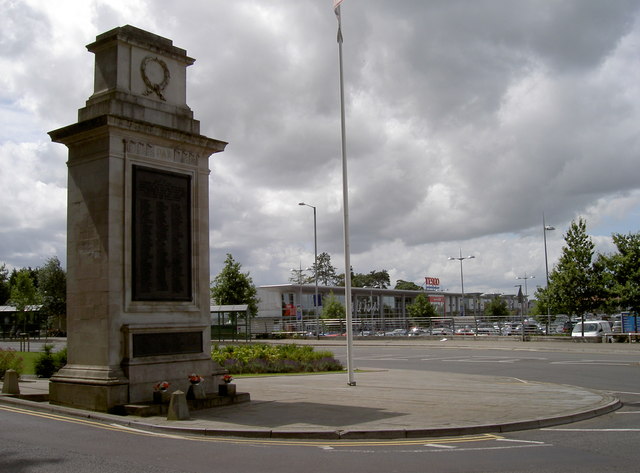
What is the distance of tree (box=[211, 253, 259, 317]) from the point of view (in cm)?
6438

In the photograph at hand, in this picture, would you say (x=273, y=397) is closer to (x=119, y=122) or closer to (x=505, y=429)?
(x=505, y=429)

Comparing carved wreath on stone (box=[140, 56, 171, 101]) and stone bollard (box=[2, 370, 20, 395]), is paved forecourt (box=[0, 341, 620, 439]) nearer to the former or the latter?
stone bollard (box=[2, 370, 20, 395])

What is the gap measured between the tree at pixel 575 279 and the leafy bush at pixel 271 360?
21113 mm

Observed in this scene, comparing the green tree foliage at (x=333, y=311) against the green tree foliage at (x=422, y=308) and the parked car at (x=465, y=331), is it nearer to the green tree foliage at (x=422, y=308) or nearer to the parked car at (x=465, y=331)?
the green tree foliage at (x=422, y=308)

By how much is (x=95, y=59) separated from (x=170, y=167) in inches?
110

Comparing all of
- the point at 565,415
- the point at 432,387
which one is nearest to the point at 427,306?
the point at 432,387

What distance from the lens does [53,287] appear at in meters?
73.6

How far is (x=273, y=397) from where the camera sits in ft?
48.3

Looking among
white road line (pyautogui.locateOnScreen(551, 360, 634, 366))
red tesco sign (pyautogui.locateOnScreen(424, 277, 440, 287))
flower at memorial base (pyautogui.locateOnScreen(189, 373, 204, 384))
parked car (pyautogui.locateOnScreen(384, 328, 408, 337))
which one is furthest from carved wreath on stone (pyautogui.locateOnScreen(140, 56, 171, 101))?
red tesco sign (pyautogui.locateOnScreen(424, 277, 440, 287))

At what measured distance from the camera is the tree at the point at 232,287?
64375 mm

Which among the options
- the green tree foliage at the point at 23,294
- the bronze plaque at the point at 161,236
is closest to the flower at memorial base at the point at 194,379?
the bronze plaque at the point at 161,236

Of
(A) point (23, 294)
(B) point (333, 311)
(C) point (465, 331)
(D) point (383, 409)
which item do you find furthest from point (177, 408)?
(B) point (333, 311)

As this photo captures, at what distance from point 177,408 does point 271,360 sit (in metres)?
12.3

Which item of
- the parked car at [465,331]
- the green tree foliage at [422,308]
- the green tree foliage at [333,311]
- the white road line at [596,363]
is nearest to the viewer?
the white road line at [596,363]
